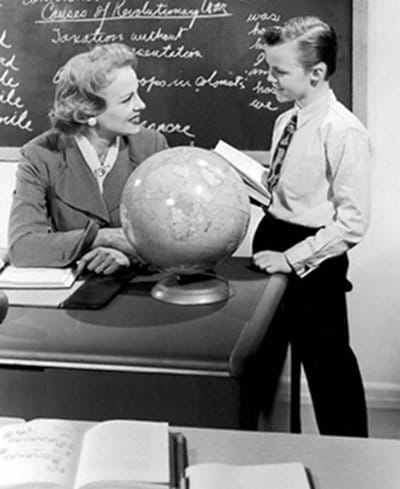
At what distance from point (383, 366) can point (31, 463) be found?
2699mm

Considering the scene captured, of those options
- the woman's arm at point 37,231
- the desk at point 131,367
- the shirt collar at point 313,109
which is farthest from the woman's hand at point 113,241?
→ the shirt collar at point 313,109

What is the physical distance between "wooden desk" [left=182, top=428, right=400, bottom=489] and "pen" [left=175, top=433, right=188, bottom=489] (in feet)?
0.05

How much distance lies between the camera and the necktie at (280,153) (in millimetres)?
3027

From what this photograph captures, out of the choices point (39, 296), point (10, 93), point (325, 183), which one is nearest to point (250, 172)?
point (325, 183)

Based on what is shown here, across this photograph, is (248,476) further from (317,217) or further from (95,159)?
(95,159)

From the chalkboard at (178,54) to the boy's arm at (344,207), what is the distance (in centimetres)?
75

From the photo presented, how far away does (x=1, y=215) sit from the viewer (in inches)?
154

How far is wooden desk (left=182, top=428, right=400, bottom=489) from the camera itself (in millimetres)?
1239

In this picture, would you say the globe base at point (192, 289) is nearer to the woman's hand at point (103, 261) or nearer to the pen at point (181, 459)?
the woman's hand at point (103, 261)

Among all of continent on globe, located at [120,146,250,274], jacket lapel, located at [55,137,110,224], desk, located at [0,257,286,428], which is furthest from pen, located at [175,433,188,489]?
jacket lapel, located at [55,137,110,224]

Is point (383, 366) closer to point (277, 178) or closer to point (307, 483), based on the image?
point (277, 178)

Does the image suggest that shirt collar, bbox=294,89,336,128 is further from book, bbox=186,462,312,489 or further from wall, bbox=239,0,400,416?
book, bbox=186,462,312,489

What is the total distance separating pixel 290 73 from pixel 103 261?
926 mm

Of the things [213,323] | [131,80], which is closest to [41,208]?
[131,80]
